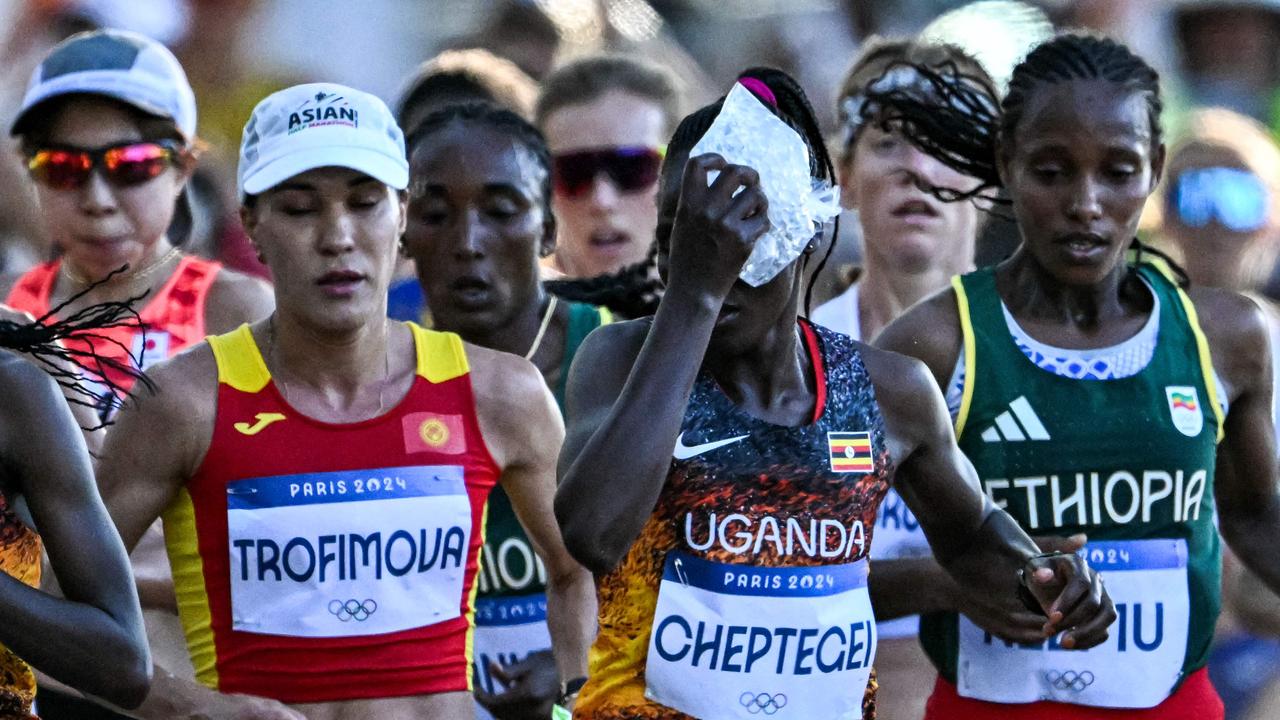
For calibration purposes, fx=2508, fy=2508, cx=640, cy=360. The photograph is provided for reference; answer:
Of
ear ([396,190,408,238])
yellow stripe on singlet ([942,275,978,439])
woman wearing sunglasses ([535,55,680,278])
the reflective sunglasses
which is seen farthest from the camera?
the reflective sunglasses

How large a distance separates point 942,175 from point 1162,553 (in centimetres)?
211

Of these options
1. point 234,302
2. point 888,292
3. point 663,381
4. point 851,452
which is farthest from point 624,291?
point 663,381

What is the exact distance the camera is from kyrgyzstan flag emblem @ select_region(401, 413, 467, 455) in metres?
5.45

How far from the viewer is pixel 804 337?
4.99 meters

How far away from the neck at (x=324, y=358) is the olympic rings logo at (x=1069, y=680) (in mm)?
1656

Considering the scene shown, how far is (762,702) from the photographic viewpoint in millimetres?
4703

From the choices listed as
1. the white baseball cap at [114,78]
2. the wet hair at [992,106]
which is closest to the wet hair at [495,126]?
the white baseball cap at [114,78]

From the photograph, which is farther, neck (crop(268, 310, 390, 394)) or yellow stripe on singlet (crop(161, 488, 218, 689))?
neck (crop(268, 310, 390, 394))

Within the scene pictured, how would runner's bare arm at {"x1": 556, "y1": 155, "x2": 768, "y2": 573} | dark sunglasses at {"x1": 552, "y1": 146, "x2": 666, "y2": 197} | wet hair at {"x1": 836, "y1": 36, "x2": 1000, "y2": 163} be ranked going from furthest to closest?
dark sunglasses at {"x1": 552, "y1": 146, "x2": 666, "y2": 197}, wet hair at {"x1": 836, "y1": 36, "x2": 1000, "y2": 163}, runner's bare arm at {"x1": 556, "y1": 155, "x2": 768, "y2": 573}

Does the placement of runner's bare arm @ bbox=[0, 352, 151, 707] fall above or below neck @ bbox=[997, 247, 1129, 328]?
below

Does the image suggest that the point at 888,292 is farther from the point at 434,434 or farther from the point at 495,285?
the point at 434,434

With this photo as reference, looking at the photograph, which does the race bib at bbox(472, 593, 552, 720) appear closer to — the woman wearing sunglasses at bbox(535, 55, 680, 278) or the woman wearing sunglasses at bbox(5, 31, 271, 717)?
the woman wearing sunglasses at bbox(5, 31, 271, 717)

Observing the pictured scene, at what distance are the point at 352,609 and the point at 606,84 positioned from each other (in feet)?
12.2

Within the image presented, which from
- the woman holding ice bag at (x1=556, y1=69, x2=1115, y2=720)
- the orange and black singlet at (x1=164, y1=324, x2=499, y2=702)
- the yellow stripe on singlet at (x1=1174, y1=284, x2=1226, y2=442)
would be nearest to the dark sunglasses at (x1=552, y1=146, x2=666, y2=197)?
the yellow stripe on singlet at (x1=1174, y1=284, x2=1226, y2=442)
